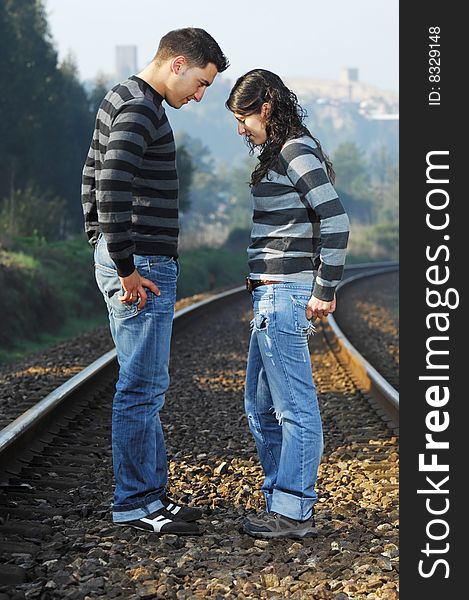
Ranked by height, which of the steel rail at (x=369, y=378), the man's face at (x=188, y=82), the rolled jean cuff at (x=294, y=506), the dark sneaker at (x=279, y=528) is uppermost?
the man's face at (x=188, y=82)

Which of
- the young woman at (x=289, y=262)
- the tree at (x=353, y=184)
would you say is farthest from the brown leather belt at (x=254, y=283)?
the tree at (x=353, y=184)

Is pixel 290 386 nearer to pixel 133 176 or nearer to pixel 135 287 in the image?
pixel 135 287

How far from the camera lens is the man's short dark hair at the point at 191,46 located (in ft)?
13.0

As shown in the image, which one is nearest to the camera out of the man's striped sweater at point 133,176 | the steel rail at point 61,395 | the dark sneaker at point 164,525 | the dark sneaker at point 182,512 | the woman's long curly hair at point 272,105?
the man's striped sweater at point 133,176

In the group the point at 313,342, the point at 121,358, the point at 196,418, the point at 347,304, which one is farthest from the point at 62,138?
the point at 121,358

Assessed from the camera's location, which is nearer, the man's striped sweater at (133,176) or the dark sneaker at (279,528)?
the man's striped sweater at (133,176)

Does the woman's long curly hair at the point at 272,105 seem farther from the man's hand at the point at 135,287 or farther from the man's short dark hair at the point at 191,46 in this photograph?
the man's hand at the point at 135,287

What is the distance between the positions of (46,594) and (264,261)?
1.50 meters

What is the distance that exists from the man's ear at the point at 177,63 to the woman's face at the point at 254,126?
290 mm

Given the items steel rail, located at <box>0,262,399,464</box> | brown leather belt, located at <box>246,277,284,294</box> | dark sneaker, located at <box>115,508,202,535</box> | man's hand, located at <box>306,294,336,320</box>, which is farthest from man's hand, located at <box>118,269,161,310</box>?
steel rail, located at <box>0,262,399,464</box>

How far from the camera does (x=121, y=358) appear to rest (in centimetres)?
428

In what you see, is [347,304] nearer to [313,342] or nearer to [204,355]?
[313,342]

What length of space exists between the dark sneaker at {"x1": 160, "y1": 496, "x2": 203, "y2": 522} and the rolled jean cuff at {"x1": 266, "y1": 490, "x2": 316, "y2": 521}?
0.38m

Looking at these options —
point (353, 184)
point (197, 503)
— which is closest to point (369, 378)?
point (197, 503)
